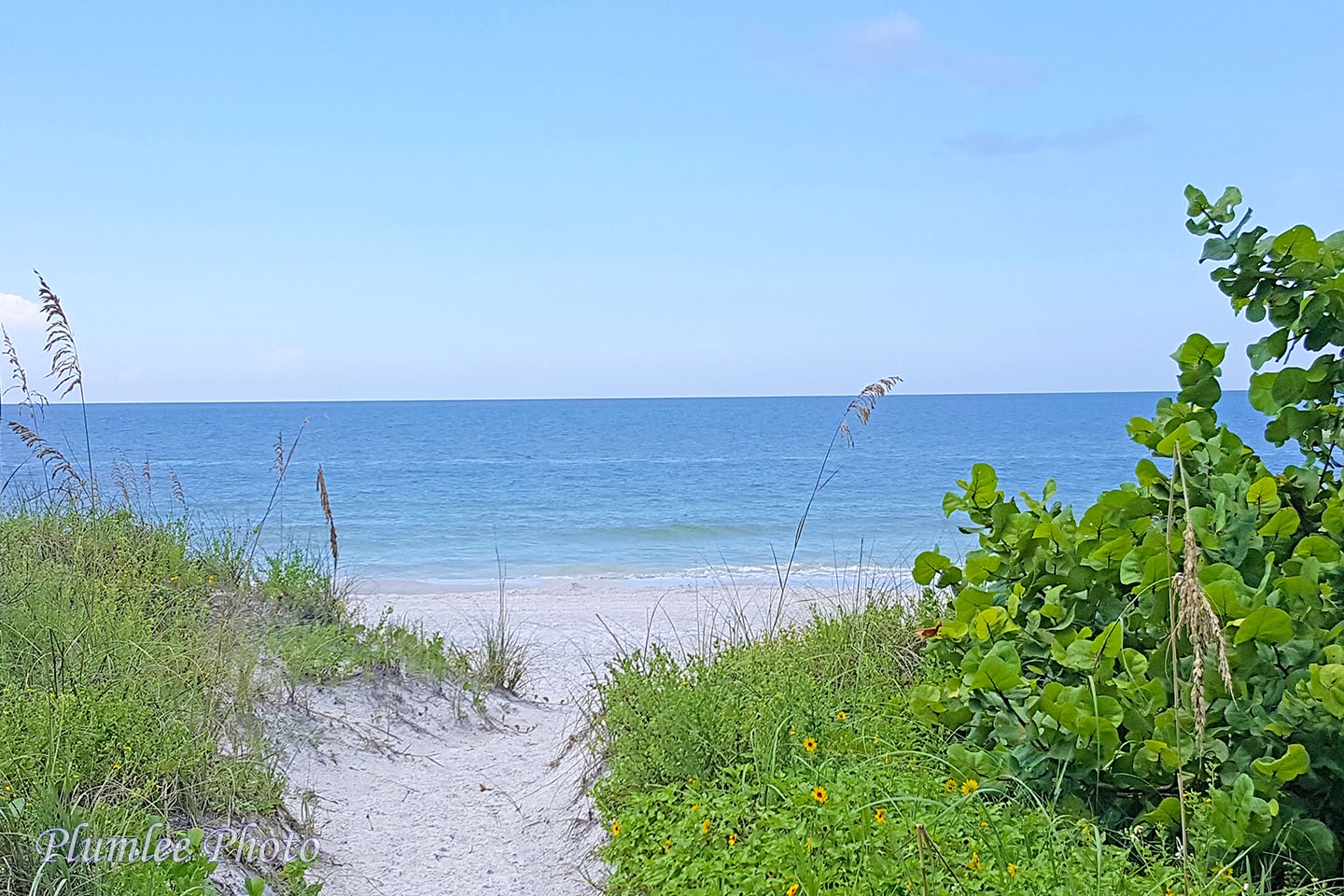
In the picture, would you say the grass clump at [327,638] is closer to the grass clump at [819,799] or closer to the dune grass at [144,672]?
the dune grass at [144,672]

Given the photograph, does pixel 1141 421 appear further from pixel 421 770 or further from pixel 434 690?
pixel 434 690

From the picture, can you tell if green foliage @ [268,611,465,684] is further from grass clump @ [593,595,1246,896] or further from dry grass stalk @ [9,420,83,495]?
grass clump @ [593,595,1246,896]

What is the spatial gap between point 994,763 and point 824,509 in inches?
853

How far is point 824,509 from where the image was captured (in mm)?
24609

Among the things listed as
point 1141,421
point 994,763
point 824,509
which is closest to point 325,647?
point 994,763

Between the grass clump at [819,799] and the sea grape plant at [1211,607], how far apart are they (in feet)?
0.61

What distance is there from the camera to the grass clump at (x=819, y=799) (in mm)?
2623

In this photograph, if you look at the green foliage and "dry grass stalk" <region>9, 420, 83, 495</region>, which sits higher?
"dry grass stalk" <region>9, 420, 83, 495</region>

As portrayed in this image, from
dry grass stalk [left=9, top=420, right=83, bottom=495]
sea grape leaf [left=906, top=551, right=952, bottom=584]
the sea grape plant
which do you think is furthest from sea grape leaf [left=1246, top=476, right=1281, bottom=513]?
dry grass stalk [left=9, top=420, right=83, bottom=495]

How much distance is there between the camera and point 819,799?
305 centimetres

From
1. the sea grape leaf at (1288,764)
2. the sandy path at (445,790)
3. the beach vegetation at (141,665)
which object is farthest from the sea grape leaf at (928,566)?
the beach vegetation at (141,665)

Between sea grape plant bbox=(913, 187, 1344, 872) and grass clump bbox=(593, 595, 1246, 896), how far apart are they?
186 mm

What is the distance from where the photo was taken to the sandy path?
13.6 ft

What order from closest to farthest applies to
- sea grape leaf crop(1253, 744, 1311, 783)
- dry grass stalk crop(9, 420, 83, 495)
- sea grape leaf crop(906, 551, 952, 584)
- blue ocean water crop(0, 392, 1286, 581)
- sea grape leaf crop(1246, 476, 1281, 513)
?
sea grape leaf crop(1253, 744, 1311, 783) < sea grape leaf crop(1246, 476, 1281, 513) < sea grape leaf crop(906, 551, 952, 584) < dry grass stalk crop(9, 420, 83, 495) < blue ocean water crop(0, 392, 1286, 581)
